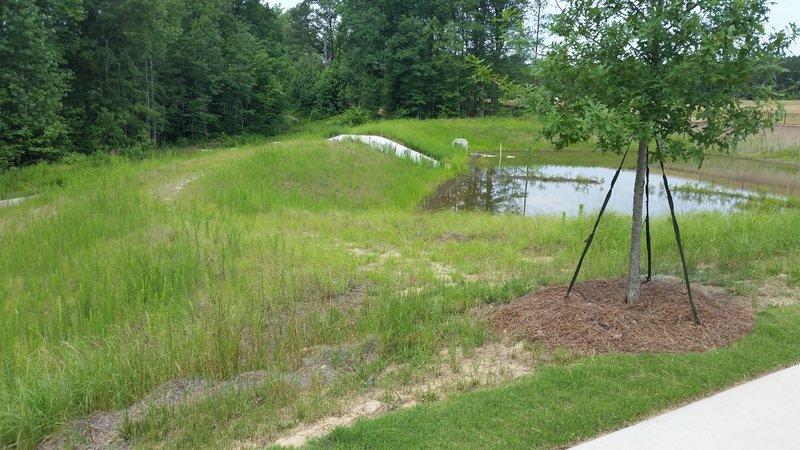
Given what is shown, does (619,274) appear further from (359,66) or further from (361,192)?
(359,66)

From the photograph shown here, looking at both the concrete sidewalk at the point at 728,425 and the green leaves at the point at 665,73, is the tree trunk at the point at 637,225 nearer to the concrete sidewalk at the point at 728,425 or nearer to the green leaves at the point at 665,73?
the green leaves at the point at 665,73

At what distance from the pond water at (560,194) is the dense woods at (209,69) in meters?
4.14

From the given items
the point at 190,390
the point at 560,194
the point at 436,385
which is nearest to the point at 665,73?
the point at 436,385

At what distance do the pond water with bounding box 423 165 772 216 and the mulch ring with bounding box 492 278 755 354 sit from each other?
7849 mm

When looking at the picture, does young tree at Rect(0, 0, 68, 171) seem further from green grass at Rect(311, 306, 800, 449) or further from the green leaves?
green grass at Rect(311, 306, 800, 449)

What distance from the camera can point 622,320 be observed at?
5090 mm

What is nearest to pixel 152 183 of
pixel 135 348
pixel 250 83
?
pixel 135 348

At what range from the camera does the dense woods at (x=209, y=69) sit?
19.1 m

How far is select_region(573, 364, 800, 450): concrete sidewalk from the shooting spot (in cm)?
348

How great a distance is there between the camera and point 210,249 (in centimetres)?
827

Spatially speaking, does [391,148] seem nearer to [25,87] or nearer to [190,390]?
[25,87]

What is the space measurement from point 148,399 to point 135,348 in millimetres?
→ 678

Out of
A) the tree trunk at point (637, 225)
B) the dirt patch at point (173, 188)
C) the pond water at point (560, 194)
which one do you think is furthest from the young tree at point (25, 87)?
the tree trunk at point (637, 225)

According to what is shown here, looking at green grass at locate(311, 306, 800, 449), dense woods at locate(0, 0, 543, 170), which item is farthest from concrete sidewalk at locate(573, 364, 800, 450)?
dense woods at locate(0, 0, 543, 170)
